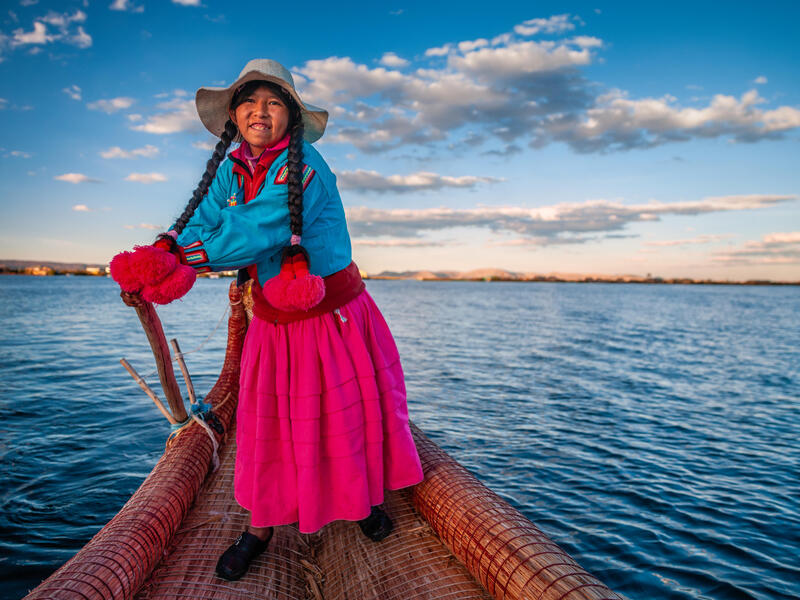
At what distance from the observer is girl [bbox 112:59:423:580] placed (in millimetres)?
2211

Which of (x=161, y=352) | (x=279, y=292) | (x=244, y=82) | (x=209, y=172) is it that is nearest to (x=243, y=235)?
(x=279, y=292)

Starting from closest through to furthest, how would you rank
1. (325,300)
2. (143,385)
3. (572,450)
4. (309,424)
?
(309,424) < (325,300) < (143,385) < (572,450)

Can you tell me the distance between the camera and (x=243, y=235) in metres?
1.92

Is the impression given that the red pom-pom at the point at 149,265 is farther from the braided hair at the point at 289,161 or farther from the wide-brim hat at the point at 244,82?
the wide-brim hat at the point at 244,82

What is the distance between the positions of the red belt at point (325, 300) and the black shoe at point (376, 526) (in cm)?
115

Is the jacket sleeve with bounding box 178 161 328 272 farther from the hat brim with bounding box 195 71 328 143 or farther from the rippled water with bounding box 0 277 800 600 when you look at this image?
the rippled water with bounding box 0 277 800 600

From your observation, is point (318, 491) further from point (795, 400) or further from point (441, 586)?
point (795, 400)

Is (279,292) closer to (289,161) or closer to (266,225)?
(266,225)

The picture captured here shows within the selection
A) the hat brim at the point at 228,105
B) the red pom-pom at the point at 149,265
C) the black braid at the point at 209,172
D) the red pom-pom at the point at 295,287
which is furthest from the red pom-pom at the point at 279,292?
the hat brim at the point at 228,105

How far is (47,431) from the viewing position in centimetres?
701

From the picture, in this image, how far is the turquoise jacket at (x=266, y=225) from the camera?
1930 mm

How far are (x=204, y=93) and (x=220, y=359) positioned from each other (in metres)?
12.1

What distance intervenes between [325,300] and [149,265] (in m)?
0.78

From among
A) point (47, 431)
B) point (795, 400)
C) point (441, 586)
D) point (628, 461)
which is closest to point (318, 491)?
point (441, 586)
